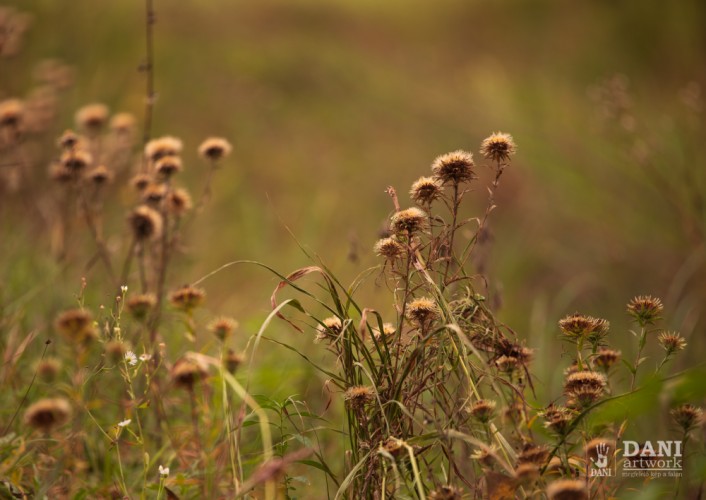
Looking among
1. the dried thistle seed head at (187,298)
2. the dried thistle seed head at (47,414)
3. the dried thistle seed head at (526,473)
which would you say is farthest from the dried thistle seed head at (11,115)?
the dried thistle seed head at (526,473)

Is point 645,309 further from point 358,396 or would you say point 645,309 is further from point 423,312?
point 358,396

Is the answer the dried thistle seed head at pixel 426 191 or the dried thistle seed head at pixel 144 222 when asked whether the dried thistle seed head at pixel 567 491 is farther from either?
the dried thistle seed head at pixel 144 222

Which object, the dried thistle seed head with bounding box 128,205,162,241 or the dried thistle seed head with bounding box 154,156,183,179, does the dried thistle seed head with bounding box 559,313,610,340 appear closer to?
the dried thistle seed head with bounding box 154,156,183,179

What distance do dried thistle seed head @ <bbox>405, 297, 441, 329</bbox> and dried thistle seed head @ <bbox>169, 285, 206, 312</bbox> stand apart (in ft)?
0.93

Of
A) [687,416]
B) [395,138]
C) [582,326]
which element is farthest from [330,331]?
[395,138]

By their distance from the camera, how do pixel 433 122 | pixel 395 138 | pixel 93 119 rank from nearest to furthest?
pixel 93 119, pixel 433 122, pixel 395 138

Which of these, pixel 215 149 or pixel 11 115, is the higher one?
pixel 11 115

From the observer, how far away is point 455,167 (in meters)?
1.01

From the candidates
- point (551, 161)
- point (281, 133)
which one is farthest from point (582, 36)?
point (281, 133)

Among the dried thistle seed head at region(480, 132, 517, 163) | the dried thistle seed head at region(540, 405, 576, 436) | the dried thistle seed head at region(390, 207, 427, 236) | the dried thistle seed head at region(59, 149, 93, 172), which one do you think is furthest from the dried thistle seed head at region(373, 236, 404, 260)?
the dried thistle seed head at region(59, 149, 93, 172)

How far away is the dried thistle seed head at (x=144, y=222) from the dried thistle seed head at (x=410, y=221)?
2.31 feet

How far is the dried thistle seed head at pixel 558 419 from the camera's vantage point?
897 millimetres

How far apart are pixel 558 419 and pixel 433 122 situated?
321 cm

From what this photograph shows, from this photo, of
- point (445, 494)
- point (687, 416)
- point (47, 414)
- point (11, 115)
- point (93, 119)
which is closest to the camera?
point (47, 414)
